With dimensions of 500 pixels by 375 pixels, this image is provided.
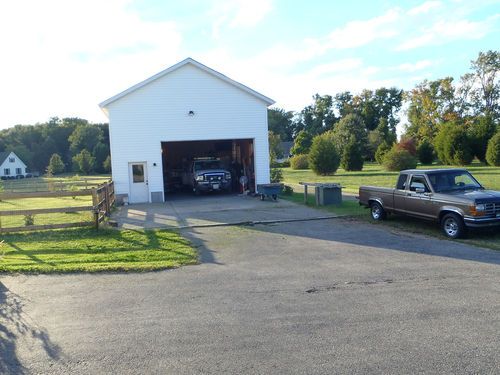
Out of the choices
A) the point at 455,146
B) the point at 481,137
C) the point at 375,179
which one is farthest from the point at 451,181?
the point at 481,137

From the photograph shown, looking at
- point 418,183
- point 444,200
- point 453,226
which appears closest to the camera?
point 453,226

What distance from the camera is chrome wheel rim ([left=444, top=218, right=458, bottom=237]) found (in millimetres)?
11148

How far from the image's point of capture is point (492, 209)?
10773 millimetres

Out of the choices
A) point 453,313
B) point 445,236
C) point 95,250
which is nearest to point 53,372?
point 453,313

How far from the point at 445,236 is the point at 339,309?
6496mm

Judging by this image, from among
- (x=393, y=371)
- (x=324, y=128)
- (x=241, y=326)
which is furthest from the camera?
(x=324, y=128)

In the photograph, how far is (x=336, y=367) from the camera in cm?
437

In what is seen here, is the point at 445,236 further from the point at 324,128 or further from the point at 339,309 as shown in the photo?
the point at 324,128

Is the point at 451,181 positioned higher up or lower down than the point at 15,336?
higher up

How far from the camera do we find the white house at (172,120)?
22.6m

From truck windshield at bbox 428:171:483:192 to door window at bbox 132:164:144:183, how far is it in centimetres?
1488

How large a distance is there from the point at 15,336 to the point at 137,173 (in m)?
18.1

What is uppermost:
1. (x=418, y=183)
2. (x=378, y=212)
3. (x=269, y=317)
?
(x=418, y=183)

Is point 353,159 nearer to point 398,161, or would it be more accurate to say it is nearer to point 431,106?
point 398,161
